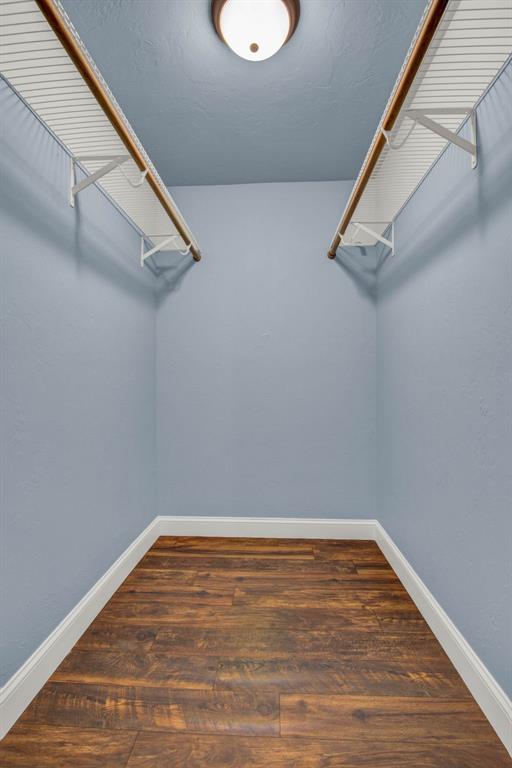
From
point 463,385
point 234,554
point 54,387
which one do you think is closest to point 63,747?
point 54,387

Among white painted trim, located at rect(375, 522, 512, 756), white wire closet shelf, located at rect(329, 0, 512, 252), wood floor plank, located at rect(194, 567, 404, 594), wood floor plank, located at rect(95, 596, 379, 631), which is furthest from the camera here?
wood floor plank, located at rect(194, 567, 404, 594)

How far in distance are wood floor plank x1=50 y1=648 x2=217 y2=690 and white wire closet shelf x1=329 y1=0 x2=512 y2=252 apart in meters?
1.86

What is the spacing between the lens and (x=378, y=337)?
7.66 ft

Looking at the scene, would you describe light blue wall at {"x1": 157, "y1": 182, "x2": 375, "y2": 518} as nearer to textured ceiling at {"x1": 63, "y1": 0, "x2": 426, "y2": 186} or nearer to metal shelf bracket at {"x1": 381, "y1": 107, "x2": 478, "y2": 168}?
textured ceiling at {"x1": 63, "y1": 0, "x2": 426, "y2": 186}

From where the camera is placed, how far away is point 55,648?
1271 mm

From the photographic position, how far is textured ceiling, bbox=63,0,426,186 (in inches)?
50.1

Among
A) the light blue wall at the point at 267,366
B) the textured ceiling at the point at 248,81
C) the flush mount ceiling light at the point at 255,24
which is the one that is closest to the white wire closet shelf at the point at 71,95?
the textured ceiling at the point at 248,81

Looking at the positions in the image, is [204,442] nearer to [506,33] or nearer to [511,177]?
[511,177]

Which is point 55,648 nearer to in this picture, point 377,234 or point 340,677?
point 340,677

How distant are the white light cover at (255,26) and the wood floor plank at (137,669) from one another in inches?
86.3

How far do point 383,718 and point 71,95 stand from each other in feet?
6.95

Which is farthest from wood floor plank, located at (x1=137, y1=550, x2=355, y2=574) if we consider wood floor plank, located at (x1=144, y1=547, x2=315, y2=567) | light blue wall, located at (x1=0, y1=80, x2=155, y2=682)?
light blue wall, located at (x1=0, y1=80, x2=155, y2=682)

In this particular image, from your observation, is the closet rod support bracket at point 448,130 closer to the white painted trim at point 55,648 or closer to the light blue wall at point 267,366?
the light blue wall at point 267,366

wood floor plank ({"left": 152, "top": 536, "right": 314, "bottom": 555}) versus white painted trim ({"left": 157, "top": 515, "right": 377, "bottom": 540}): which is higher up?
white painted trim ({"left": 157, "top": 515, "right": 377, "bottom": 540})
